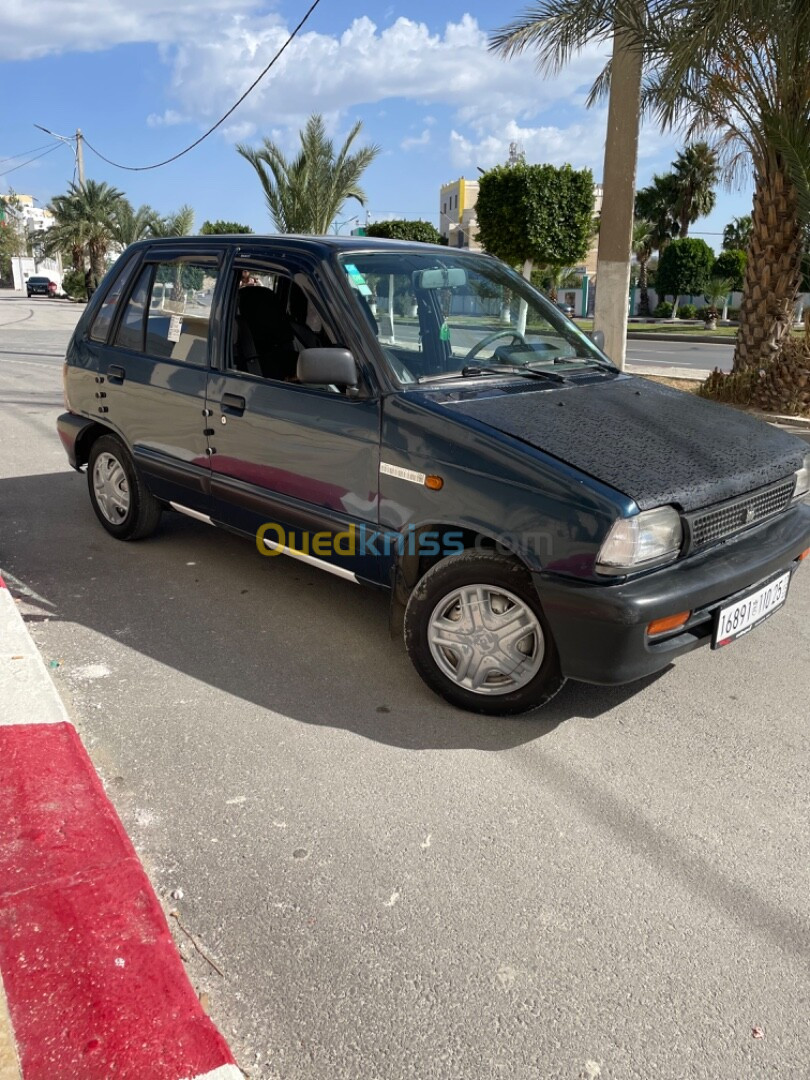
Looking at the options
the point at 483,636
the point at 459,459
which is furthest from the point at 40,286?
the point at 483,636

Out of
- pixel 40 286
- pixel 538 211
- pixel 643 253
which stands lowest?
pixel 40 286

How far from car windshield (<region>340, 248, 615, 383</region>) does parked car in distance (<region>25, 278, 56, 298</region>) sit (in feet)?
231

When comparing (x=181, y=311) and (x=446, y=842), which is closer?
(x=446, y=842)

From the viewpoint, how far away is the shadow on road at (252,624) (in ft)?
11.8

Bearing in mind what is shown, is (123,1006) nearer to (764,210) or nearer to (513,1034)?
(513,1034)

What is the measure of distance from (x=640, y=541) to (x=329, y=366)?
1440mm

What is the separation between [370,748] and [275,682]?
2.26ft

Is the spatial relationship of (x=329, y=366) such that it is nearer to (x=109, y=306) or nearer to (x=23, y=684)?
(x=23, y=684)

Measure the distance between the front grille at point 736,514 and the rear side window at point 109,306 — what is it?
3.67 m

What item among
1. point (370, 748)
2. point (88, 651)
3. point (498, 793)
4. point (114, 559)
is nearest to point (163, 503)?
point (114, 559)

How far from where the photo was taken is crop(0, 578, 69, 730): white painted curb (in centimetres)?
336

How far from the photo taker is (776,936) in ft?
8.01

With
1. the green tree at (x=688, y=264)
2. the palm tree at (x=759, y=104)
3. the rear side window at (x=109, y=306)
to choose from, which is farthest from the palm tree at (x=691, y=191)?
the rear side window at (x=109, y=306)

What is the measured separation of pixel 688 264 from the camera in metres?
46.4
